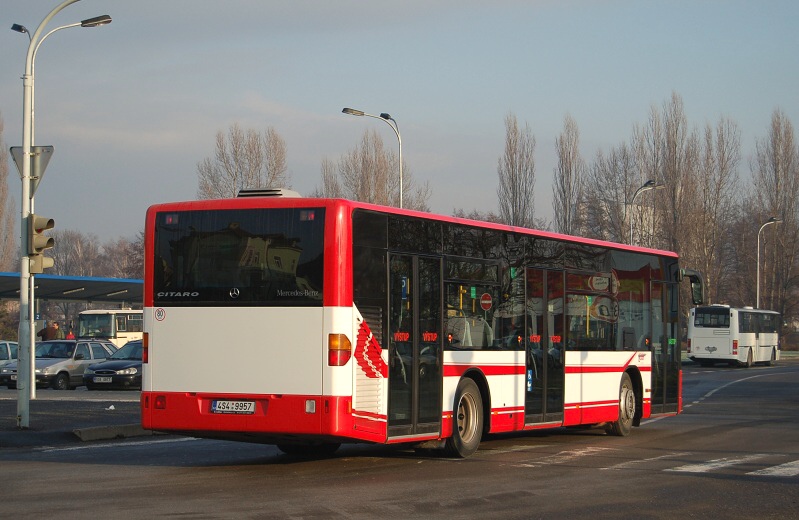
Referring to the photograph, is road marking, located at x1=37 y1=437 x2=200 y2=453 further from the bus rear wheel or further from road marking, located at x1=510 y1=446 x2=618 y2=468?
the bus rear wheel

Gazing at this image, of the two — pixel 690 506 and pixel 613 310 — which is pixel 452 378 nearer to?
pixel 690 506

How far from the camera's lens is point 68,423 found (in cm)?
1816

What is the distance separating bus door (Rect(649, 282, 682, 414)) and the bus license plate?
929cm

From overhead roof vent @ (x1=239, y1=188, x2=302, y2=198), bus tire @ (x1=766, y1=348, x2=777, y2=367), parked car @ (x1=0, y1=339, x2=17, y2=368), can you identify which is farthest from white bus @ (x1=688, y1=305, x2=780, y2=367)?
overhead roof vent @ (x1=239, y1=188, x2=302, y2=198)

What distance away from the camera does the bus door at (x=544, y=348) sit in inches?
605

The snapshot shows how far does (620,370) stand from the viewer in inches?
709

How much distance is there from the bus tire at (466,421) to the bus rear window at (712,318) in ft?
146

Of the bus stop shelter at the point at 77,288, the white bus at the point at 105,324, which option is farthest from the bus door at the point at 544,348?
the white bus at the point at 105,324

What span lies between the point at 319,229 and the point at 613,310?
748cm

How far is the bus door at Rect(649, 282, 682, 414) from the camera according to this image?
19.1 metres

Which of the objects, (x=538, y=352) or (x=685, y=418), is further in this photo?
(x=685, y=418)

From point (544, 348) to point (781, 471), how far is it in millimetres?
3864

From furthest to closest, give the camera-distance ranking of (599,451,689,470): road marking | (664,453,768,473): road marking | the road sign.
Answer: the road sign, (599,451,689,470): road marking, (664,453,768,473): road marking

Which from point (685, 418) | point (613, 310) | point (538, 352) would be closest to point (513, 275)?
point (538, 352)
